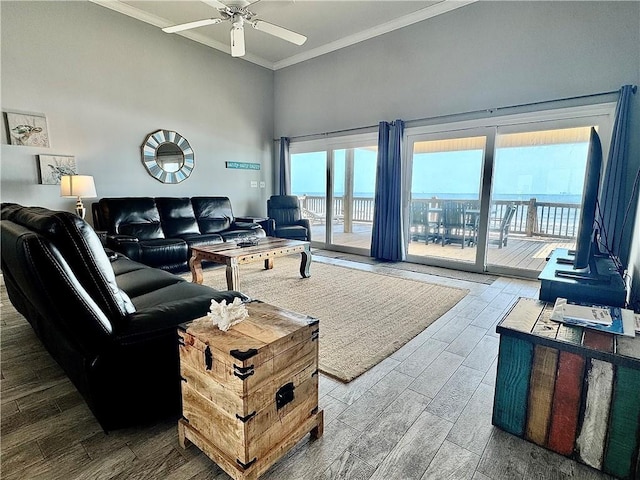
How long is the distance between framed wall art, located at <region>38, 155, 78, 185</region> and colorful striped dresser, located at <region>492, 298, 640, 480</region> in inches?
192

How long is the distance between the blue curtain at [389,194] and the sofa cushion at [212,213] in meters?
2.42

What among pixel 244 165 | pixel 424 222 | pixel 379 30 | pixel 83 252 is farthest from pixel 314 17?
pixel 83 252

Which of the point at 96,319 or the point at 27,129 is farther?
the point at 27,129

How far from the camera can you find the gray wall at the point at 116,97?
12.0 feet

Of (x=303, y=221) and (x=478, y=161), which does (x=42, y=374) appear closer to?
(x=303, y=221)

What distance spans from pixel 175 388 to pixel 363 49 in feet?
17.5

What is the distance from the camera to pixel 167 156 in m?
4.98

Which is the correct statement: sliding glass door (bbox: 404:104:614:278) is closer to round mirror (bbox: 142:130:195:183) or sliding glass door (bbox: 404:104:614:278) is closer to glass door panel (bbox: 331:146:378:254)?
glass door panel (bbox: 331:146:378:254)

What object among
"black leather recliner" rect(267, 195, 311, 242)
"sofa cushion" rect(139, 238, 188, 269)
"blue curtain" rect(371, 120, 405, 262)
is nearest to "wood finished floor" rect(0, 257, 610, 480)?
"sofa cushion" rect(139, 238, 188, 269)

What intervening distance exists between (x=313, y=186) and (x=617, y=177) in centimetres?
443

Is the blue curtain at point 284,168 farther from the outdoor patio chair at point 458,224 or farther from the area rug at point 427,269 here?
the outdoor patio chair at point 458,224

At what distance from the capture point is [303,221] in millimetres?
5609

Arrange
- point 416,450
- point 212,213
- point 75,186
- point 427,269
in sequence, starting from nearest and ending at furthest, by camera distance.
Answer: point 416,450, point 75,186, point 427,269, point 212,213

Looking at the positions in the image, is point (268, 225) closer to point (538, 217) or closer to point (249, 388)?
point (538, 217)
